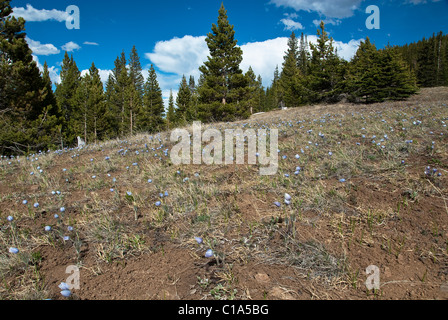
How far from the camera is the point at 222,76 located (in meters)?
20.9

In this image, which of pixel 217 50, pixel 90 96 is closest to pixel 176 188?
pixel 217 50

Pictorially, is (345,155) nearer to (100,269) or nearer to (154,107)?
(100,269)

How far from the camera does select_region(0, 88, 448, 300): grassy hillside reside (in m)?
1.76

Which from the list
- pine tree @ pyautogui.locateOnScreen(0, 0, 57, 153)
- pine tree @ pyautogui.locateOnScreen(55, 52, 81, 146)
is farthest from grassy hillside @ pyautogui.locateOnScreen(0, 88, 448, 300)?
pine tree @ pyautogui.locateOnScreen(55, 52, 81, 146)

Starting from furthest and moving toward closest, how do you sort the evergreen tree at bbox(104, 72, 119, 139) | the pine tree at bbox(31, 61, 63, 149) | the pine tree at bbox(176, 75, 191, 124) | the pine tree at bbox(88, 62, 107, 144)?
1. the pine tree at bbox(176, 75, 191, 124)
2. the evergreen tree at bbox(104, 72, 119, 139)
3. the pine tree at bbox(88, 62, 107, 144)
4. the pine tree at bbox(31, 61, 63, 149)

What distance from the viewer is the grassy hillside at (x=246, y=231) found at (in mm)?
1761

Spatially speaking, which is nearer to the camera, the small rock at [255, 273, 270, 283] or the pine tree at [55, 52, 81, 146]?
the small rock at [255, 273, 270, 283]

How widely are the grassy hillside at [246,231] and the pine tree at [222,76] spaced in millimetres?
16800

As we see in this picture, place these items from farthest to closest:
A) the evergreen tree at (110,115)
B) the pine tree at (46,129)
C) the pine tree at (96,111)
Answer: the evergreen tree at (110,115) < the pine tree at (96,111) < the pine tree at (46,129)

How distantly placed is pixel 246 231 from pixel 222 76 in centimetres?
2022

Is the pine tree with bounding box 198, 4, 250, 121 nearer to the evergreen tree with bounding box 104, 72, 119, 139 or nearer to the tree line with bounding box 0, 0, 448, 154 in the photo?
the tree line with bounding box 0, 0, 448, 154

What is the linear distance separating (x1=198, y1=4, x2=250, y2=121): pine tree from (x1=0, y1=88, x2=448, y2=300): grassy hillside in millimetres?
16800

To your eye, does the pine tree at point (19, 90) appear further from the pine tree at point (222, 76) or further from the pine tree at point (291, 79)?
the pine tree at point (291, 79)

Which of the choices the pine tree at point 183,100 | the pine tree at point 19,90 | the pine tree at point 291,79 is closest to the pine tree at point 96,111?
the pine tree at point 19,90
